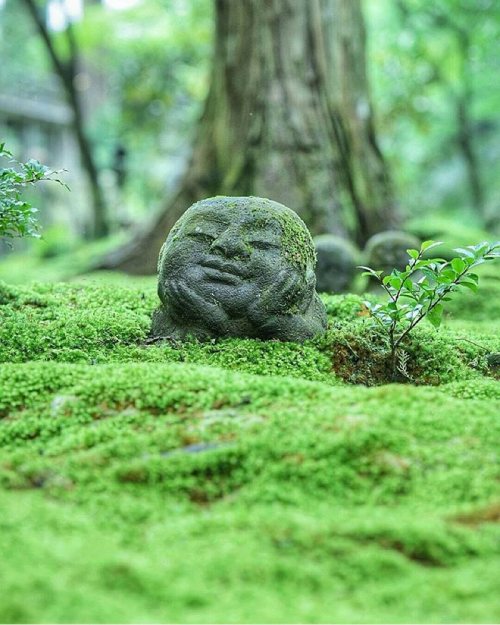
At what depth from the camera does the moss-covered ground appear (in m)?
2.04

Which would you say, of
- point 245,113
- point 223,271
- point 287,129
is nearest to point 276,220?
point 223,271

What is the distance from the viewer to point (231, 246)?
4191mm

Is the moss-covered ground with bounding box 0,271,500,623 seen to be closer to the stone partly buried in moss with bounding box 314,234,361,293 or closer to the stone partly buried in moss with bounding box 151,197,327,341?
the stone partly buried in moss with bounding box 151,197,327,341

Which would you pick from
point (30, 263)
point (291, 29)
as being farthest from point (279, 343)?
point (30, 263)

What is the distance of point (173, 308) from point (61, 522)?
2080 millimetres

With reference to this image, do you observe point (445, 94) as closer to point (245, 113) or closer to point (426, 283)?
point (245, 113)

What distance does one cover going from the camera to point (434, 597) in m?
2.06

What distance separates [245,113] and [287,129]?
618 mm

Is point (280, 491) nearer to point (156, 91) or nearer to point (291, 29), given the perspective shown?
point (291, 29)

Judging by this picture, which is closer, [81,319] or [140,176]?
[81,319]

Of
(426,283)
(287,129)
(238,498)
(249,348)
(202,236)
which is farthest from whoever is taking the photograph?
(287,129)

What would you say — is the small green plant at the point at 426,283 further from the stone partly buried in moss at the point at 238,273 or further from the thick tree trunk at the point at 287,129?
the thick tree trunk at the point at 287,129

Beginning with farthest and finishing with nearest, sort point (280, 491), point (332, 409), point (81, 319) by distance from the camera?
point (81, 319) < point (332, 409) < point (280, 491)

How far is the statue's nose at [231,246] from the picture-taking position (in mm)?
4191
